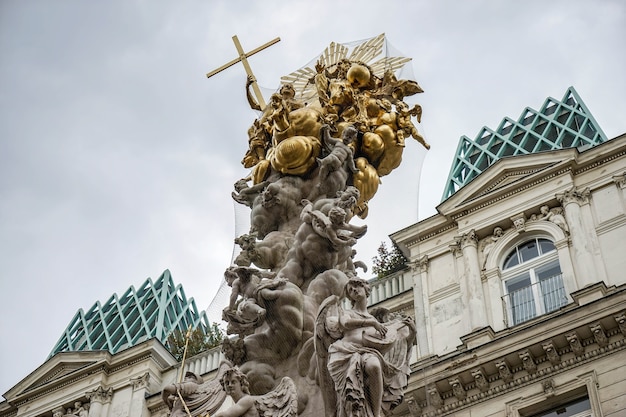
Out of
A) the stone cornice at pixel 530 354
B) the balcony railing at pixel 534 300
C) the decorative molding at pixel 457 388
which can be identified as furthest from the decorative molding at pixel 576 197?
the decorative molding at pixel 457 388

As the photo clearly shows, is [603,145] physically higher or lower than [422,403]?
higher

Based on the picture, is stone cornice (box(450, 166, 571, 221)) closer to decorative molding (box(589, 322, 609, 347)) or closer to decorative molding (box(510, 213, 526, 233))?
decorative molding (box(510, 213, 526, 233))

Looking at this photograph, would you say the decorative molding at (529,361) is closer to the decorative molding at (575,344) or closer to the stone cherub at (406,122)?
the decorative molding at (575,344)

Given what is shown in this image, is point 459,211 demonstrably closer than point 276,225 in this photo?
No

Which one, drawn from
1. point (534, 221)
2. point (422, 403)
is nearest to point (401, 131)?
point (422, 403)

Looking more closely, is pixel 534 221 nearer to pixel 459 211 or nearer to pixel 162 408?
pixel 459 211

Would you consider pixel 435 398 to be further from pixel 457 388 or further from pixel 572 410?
pixel 572 410

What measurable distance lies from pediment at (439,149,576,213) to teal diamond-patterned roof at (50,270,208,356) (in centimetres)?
901

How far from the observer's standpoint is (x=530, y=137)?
26766 millimetres

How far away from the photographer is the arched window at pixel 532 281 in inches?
817

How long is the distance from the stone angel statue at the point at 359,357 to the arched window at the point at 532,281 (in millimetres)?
14154

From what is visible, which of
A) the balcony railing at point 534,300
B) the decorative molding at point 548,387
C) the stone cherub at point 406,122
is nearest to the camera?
the stone cherub at point 406,122

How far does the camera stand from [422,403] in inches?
725

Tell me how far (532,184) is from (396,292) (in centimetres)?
389
